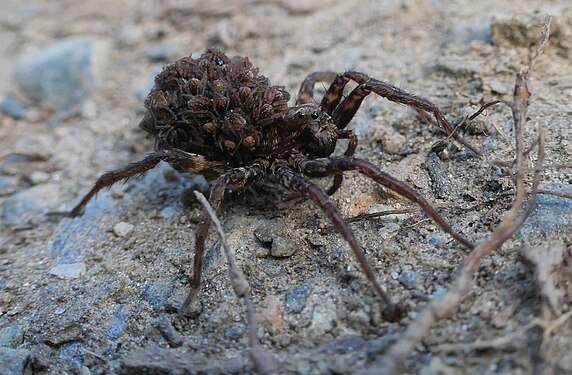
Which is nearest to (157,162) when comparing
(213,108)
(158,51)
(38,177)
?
(213,108)

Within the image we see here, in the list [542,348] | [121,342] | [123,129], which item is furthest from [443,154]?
[123,129]

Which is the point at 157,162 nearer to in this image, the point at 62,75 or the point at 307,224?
the point at 307,224

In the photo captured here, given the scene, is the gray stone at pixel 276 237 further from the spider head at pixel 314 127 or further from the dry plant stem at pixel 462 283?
the dry plant stem at pixel 462 283

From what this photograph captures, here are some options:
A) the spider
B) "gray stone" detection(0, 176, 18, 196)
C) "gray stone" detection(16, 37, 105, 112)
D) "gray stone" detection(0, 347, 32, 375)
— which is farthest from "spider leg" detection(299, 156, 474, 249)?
"gray stone" detection(16, 37, 105, 112)

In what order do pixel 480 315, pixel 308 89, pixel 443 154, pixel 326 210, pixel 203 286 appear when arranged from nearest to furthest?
1. pixel 480 315
2. pixel 326 210
3. pixel 203 286
4. pixel 443 154
5. pixel 308 89

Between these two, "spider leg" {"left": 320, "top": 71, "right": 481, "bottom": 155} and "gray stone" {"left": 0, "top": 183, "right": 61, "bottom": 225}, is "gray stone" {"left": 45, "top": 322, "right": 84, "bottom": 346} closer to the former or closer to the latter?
"gray stone" {"left": 0, "top": 183, "right": 61, "bottom": 225}

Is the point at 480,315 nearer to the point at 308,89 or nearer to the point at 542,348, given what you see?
the point at 542,348

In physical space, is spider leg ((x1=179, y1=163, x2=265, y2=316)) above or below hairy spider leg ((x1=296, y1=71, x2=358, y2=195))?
below
